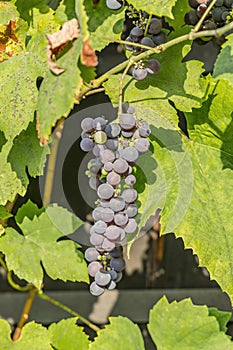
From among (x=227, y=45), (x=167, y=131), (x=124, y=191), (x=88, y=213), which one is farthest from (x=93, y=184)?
(x=88, y=213)

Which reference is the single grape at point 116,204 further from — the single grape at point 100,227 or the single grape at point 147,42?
the single grape at point 147,42

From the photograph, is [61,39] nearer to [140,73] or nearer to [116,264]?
[140,73]

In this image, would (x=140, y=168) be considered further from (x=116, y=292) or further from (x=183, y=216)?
(x=116, y=292)

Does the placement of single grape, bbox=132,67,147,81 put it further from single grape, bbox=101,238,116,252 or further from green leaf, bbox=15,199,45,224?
green leaf, bbox=15,199,45,224

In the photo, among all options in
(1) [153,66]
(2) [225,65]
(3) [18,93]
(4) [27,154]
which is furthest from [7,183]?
(2) [225,65]

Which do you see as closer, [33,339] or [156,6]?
[156,6]
